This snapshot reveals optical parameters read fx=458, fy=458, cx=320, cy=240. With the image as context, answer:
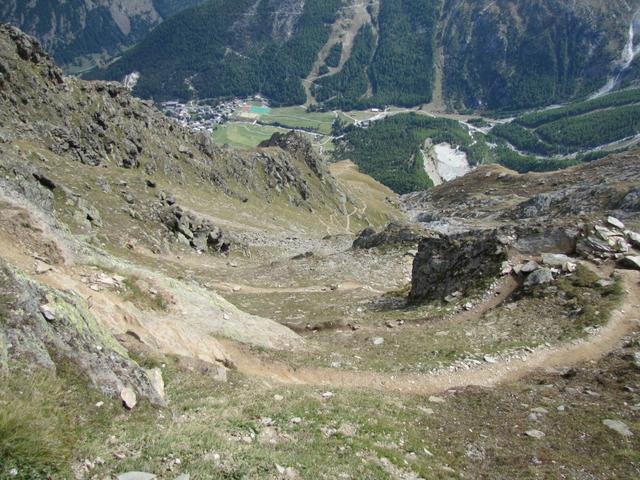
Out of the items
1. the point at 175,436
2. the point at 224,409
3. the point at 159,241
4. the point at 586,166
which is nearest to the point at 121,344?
the point at 224,409

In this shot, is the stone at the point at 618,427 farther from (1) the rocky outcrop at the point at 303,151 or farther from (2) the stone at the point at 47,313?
(1) the rocky outcrop at the point at 303,151

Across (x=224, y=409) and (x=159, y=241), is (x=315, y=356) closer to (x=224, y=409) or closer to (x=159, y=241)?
(x=224, y=409)

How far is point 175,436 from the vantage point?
1174 cm

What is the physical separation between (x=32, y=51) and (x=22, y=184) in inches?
2305

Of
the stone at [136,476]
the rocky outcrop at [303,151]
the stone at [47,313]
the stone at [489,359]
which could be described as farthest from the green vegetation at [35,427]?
the rocky outcrop at [303,151]

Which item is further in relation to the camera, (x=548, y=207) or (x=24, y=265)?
(x=548, y=207)

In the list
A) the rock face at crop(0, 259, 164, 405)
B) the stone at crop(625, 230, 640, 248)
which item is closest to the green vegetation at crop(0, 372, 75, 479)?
the rock face at crop(0, 259, 164, 405)

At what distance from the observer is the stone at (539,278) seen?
30.7 meters

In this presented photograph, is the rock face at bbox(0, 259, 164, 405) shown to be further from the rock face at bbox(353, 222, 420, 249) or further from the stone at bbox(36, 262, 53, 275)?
the rock face at bbox(353, 222, 420, 249)

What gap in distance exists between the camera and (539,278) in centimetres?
3086

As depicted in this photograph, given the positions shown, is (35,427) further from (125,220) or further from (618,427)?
(125,220)

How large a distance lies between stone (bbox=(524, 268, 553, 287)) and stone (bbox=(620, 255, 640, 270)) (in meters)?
5.40

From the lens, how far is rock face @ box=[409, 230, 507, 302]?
113 feet

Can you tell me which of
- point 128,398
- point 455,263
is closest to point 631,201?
point 455,263
